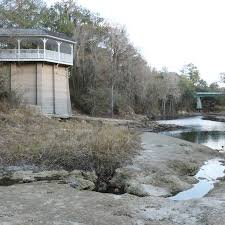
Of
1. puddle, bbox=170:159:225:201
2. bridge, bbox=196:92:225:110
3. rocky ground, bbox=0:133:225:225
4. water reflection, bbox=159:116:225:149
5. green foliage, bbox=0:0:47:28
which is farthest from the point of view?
bridge, bbox=196:92:225:110

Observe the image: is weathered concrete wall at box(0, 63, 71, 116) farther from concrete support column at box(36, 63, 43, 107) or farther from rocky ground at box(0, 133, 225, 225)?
rocky ground at box(0, 133, 225, 225)

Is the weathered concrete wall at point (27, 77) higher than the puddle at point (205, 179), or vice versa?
the weathered concrete wall at point (27, 77)

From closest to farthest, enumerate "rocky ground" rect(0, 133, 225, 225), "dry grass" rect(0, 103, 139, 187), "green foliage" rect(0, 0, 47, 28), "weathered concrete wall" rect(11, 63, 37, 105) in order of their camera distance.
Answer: "rocky ground" rect(0, 133, 225, 225) → "dry grass" rect(0, 103, 139, 187) → "green foliage" rect(0, 0, 47, 28) → "weathered concrete wall" rect(11, 63, 37, 105)

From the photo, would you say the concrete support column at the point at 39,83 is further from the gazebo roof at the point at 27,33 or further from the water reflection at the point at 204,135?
the water reflection at the point at 204,135

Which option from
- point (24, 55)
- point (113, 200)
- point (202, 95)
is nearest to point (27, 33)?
point (24, 55)

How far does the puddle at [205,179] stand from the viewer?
14.6 m

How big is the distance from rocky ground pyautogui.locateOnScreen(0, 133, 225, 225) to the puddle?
36cm

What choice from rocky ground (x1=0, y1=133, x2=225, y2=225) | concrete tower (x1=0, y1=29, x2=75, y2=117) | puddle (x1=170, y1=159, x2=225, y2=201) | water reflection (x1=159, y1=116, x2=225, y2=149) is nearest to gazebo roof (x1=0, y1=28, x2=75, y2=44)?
concrete tower (x1=0, y1=29, x2=75, y2=117)

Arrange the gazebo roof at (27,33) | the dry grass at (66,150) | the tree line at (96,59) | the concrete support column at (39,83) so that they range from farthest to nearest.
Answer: the tree line at (96,59)
the concrete support column at (39,83)
the gazebo roof at (27,33)
the dry grass at (66,150)

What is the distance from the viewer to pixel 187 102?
104m

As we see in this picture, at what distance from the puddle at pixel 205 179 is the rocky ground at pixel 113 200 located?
0.36 m

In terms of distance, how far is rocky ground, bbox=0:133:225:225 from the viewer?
10.4 m

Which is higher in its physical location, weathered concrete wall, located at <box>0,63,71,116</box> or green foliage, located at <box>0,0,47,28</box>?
green foliage, located at <box>0,0,47,28</box>

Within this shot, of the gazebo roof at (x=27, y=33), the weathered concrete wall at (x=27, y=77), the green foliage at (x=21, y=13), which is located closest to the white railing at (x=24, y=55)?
the weathered concrete wall at (x=27, y=77)
